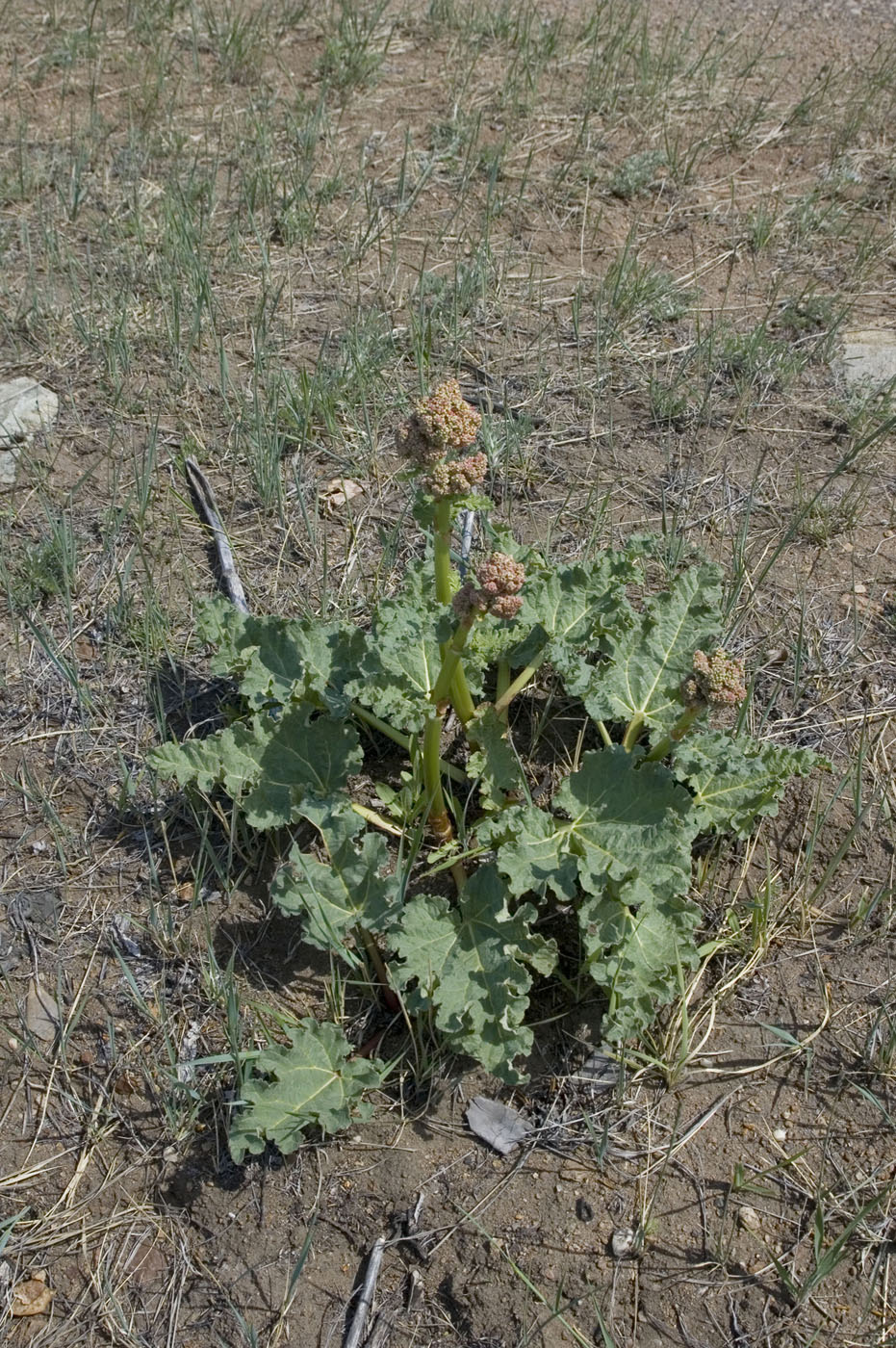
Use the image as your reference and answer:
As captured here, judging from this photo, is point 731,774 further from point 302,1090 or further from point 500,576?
point 302,1090

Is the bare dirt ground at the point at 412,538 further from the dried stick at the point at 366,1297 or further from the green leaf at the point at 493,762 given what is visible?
the green leaf at the point at 493,762

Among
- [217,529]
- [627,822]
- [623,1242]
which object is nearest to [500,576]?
[627,822]

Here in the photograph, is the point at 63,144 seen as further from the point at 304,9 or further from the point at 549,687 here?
the point at 549,687

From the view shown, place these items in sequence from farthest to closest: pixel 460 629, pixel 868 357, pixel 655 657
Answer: pixel 868 357
pixel 655 657
pixel 460 629

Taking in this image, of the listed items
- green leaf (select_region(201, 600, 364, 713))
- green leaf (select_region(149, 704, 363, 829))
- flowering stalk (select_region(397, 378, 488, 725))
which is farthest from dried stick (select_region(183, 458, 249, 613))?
flowering stalk (select_region(397, 378, 488, 725))

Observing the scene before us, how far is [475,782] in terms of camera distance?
9.90ft

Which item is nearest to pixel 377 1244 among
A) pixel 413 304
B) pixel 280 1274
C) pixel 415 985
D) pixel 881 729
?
pixel 280 1274

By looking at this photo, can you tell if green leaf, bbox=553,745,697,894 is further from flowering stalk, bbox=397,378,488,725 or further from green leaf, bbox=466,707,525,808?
flowering stalk, bbox=397,378,488,725

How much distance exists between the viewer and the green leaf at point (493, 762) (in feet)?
9.29

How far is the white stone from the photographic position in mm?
4227

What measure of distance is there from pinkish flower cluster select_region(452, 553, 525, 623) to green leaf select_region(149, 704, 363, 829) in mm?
631

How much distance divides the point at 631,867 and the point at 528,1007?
429 millimetres

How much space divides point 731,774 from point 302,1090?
1278mm

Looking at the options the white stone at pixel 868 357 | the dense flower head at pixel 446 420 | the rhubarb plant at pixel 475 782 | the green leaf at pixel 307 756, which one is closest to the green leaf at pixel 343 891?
the rhubarb plant at pixel 475 782
